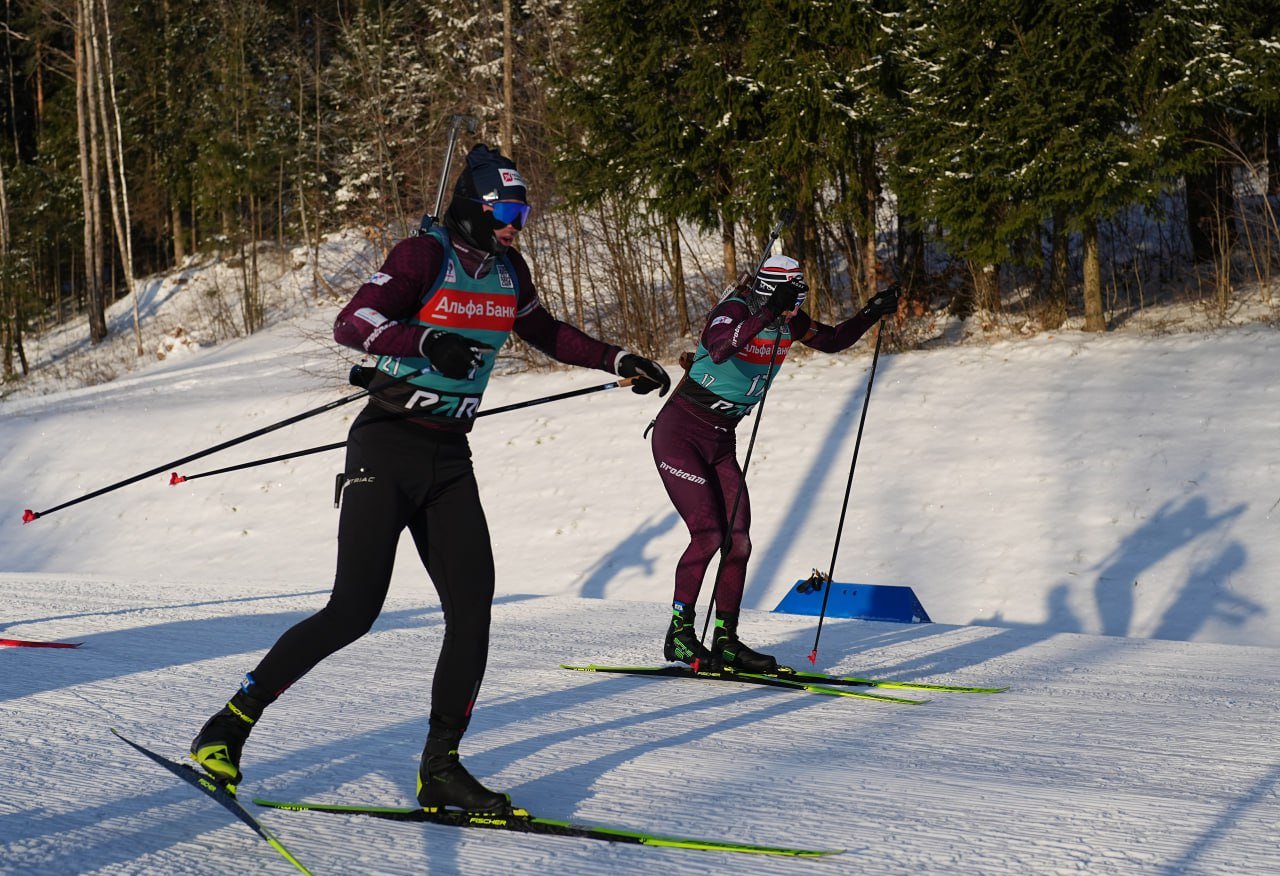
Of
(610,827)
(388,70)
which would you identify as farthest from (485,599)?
(388,70)

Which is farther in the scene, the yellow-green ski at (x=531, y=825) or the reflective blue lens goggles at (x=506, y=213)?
the reflective blue lens goggles at (x=506, y=213)

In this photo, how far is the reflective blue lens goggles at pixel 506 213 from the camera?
362 centimetres

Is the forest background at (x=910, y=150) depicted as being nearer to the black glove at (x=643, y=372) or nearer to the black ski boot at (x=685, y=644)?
the black ski boot at (x=685, y=644)

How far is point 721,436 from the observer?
20.8ft

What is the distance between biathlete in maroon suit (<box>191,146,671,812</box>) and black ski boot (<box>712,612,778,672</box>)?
2.61 m

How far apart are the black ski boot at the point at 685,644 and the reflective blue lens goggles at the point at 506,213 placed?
2.97 m

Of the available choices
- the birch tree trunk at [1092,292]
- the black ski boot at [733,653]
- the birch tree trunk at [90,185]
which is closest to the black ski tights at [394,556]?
the black ski boot at [733,653]

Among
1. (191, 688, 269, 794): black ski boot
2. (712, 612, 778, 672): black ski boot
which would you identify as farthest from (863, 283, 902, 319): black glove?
(191, 688, 269, 794): black ski boot

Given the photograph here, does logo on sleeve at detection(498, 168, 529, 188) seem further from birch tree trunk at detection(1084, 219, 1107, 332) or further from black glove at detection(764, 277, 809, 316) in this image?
birch tree trunk at detection(1084, 219, 1107, 332)

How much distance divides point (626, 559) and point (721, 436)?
5.24m

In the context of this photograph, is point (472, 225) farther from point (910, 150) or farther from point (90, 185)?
point (90, 185)

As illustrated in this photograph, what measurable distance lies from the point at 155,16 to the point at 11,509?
29095mm

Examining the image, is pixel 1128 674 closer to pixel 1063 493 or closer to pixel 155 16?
pixel 1063 493

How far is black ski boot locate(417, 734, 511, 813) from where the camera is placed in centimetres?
328
